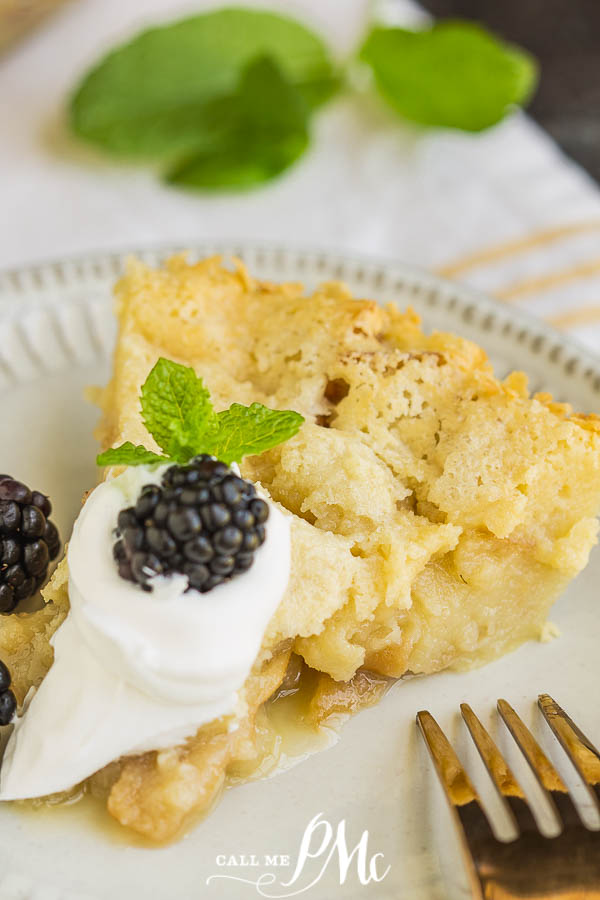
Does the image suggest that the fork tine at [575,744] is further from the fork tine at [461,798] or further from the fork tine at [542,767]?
the fork tine at [461,798]

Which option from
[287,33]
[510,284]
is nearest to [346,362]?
[510,284]

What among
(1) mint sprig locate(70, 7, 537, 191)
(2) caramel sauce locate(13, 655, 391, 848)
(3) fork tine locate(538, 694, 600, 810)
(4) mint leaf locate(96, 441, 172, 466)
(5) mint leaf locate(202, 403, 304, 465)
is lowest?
(2) caramel sauce locate(13, 655, 391, 848)

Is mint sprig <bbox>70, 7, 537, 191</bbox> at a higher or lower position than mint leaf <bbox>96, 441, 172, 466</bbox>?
lower

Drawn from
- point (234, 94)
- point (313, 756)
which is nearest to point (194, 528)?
point (313, 756)

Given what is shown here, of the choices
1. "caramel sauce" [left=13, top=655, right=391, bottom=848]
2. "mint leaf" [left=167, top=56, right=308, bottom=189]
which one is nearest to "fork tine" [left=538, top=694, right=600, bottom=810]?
"caramel sauce" [left=13, top=655, right=391, bottom=848]

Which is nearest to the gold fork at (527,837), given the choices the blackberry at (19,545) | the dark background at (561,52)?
the blackberry at (19,545)

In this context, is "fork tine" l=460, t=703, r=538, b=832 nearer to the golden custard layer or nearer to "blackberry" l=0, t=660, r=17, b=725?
the golden custard layer

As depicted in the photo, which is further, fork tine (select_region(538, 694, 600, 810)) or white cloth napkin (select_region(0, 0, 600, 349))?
white cloth napkin (select_region(0, 0, 600, 349))

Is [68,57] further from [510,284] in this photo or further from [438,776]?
[438,776]
